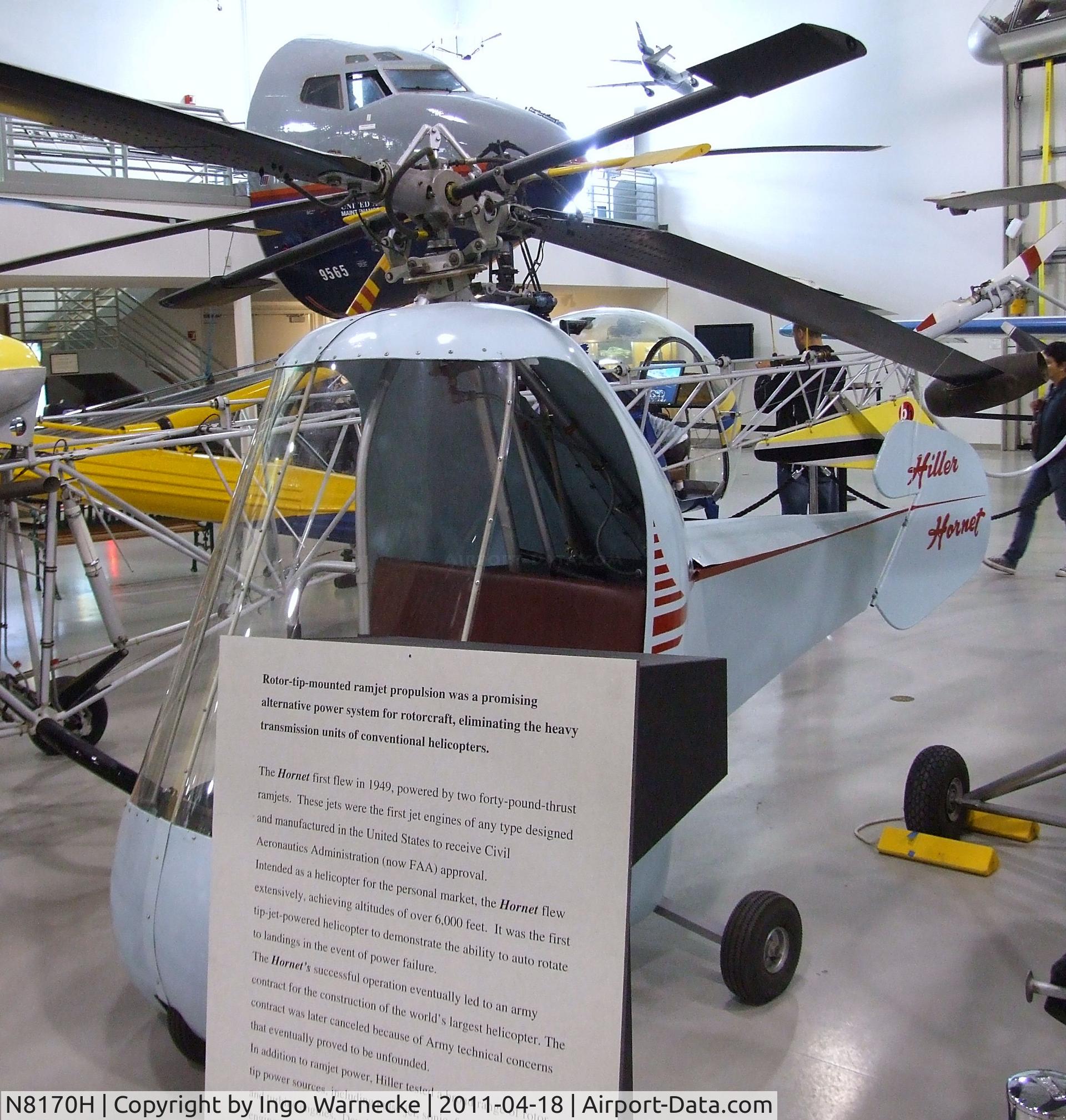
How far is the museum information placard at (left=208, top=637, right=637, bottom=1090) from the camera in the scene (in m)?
1.15

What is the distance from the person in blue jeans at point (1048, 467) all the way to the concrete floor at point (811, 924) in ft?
6.91

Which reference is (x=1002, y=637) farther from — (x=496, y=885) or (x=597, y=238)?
(x=496, y=885)

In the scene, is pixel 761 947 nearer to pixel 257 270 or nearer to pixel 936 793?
pixel 936 793

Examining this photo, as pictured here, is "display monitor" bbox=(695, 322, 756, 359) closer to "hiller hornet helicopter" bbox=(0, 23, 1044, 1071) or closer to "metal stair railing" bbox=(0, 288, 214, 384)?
"metal stair railing" bbox=(0, 288, 214, 384)

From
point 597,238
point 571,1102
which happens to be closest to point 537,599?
point 597,238

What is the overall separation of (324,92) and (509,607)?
7002 mm

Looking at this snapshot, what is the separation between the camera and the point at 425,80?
338 inches

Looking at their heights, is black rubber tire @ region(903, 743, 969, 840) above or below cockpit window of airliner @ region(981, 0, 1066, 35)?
below

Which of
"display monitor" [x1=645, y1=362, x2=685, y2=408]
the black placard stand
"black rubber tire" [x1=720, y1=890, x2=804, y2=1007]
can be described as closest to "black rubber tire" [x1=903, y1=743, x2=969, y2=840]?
"black rubber tire" [x1=720, y1=890, x2=804, y2=1007]

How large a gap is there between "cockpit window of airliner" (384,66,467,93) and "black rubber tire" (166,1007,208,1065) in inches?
314

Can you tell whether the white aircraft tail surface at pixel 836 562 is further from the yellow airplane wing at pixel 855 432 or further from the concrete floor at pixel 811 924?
the yellow airplane wing at pixel 855 432

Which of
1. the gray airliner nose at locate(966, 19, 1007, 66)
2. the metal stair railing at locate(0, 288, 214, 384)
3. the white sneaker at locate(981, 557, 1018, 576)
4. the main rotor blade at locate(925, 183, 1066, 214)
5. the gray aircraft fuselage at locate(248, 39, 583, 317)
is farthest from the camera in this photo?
the metal stair railing at locate(0, 288, 214, 384)

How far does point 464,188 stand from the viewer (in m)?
2.40

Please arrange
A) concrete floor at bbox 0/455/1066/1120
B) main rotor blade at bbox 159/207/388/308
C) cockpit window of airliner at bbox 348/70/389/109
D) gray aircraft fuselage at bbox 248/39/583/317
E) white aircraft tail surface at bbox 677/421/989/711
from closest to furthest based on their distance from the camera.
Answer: concrete floor at bbox 0/455/1066/1120, main rotor blade at bbox 159/207/388/308, white aircraft tail surface at bbox 677/421/989/711, gray aircraft fuselage at bbox 248/39/583/317, cockpit window of airliner at bbox 348/70/389/109
